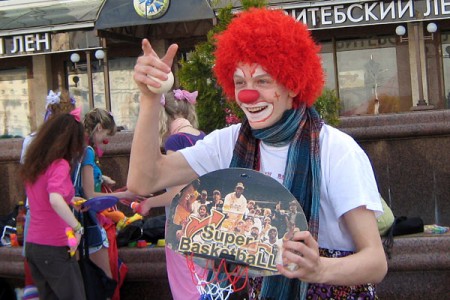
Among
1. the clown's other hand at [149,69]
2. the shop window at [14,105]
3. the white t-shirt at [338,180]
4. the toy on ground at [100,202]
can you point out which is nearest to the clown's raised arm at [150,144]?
the clown's other hand at [149,69]

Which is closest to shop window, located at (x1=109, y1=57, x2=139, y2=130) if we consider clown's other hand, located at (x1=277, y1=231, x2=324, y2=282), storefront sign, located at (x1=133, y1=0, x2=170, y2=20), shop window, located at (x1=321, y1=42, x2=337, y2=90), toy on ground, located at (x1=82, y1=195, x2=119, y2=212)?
storefront sign, located at (x1=133, y1=0, x2=170, y2=20)

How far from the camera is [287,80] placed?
2422 millimetres

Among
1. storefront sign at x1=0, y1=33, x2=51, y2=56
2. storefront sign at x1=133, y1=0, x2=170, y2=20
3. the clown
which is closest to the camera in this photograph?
the clown

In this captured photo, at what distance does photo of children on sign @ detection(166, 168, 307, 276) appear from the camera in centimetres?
218

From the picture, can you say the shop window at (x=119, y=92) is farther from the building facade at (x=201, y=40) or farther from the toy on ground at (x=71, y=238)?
the toy on ground at (x=71, y=238)

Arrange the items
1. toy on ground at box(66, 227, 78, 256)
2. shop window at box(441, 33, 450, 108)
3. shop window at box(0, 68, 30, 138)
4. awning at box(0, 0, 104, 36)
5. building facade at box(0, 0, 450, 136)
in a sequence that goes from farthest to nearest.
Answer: shop window at box(0, 68, 30, 138) < shop window at box(441, 33, 450, 108) < awning at box(0, 0, 104, 36) < building facade at box(0, 0, 450, 136) < toy on ground at box(66, 227, 78, 256)

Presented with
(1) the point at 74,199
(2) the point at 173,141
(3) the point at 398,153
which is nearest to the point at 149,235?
(1) the point at 74,199

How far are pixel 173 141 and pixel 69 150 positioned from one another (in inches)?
34.9

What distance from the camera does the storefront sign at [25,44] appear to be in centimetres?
1406

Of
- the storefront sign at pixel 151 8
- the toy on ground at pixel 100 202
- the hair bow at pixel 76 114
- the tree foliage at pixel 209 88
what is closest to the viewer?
the toy on ground at pixel 100 202

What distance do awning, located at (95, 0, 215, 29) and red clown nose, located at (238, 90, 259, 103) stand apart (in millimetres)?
10692

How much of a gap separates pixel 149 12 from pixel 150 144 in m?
11.2

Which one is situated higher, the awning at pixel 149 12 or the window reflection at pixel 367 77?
the awning at pixel 149 12

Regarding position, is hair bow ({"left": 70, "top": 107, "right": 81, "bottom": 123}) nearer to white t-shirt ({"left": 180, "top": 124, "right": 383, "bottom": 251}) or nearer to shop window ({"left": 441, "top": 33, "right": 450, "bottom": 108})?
white t-shirt ({"left": 180, "top": 124, "right": 383, "bottom": 251})
